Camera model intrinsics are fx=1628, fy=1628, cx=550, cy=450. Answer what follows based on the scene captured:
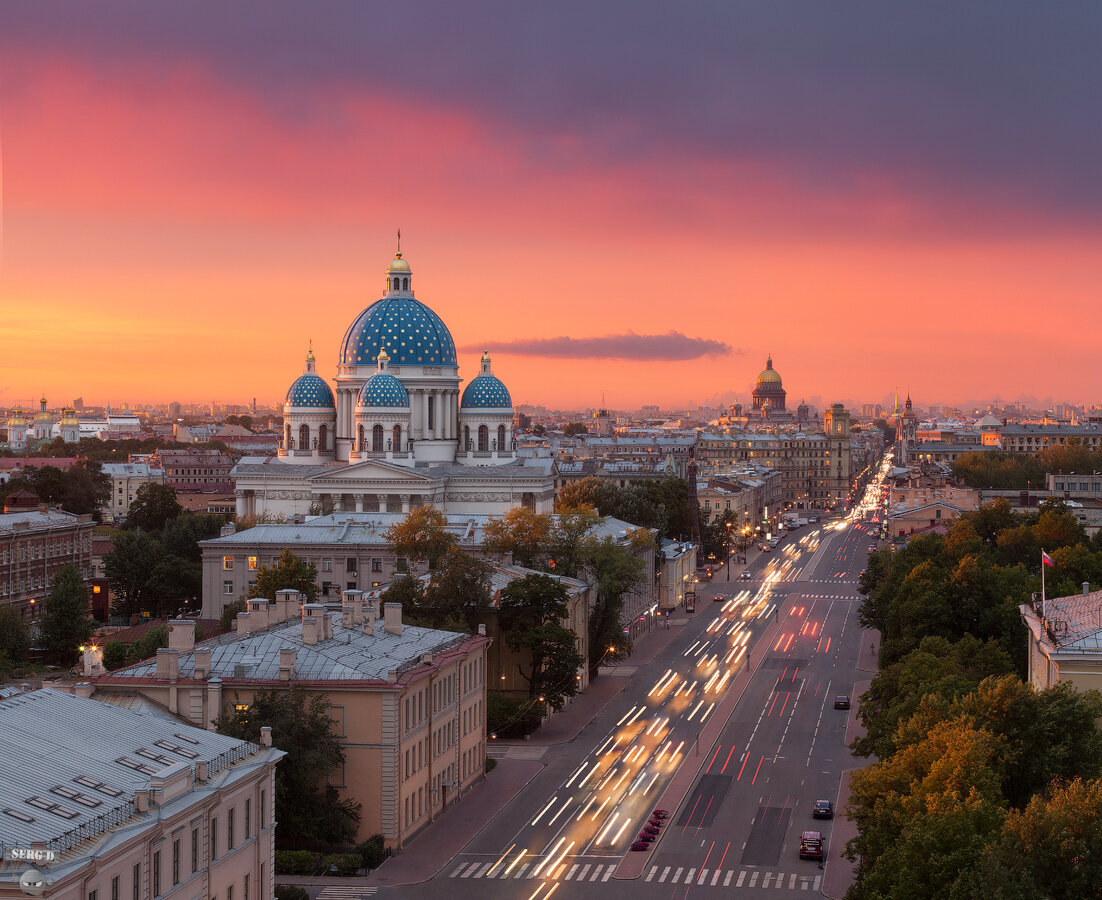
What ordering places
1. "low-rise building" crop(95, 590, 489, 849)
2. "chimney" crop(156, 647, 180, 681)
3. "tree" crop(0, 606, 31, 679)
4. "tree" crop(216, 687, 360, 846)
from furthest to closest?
1. "tree" crop(0, 606, 31, 679)
2. "low-rise building" crop(95, 590, 489, 849)
3. "chimney" crop(156, 647, 180, 681)
4. "tree" crop(216, 687, 360, 846)

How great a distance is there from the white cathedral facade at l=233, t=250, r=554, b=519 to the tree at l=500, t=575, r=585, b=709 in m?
50.2

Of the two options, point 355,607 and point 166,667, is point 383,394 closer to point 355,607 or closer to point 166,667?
point 355,607

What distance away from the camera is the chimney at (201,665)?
48.6m

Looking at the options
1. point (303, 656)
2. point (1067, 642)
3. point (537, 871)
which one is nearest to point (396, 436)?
point (303, 656)

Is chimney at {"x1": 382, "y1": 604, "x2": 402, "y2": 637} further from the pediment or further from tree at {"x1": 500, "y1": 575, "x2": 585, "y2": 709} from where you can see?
the pediment

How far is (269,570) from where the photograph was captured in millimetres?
83312

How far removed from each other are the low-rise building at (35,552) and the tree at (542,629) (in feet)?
132

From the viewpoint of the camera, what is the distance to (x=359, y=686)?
50594mm

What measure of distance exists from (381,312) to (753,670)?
5538cm

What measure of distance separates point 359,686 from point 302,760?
131 inches

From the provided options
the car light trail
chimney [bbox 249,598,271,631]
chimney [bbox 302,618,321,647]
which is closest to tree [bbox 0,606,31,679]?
chimney [bbox 249,598,271,631]

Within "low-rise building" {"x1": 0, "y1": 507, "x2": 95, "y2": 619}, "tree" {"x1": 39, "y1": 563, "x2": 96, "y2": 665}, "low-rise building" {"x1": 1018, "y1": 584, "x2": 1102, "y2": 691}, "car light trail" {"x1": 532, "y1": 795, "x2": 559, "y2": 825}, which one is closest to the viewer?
"low-rise building" {"x1": 1018, "y1": 584, "x2": 1102, "y2": 691}

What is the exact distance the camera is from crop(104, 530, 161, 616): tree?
102562mm

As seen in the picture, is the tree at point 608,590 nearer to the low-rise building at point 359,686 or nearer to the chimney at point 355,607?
the low-rise building at point 359,686
